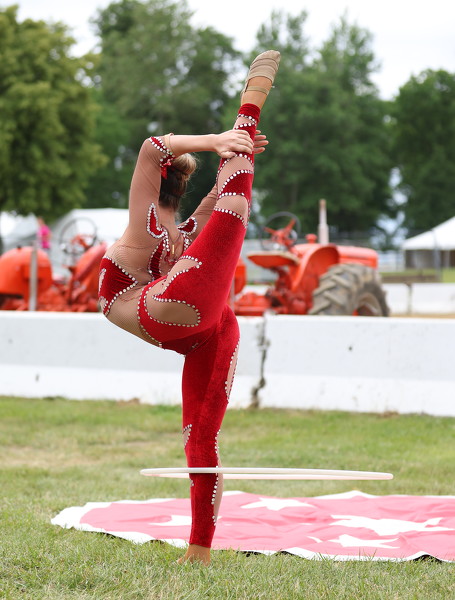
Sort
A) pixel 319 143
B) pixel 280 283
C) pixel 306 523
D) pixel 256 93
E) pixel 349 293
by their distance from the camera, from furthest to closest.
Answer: pixel 319 143 < pixel 280 283 < pixel 349 293 < pixel 306 523 < pixel 256 93

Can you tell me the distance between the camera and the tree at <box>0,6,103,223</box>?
43156 mm

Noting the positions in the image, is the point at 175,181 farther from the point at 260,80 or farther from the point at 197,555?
the point at 197,555

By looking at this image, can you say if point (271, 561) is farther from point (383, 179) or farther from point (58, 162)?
point (383, 179)

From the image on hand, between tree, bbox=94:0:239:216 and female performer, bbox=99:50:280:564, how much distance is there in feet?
189

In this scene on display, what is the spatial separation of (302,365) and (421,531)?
3949 millimetres

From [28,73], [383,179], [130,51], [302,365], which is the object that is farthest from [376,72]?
[302,365]

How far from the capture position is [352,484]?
6.55 metres

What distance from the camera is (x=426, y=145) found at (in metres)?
69.8

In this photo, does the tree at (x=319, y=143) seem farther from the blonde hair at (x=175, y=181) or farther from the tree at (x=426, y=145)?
the blonde hair at (x=175, y=181)

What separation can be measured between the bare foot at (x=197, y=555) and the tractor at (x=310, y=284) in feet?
23.4

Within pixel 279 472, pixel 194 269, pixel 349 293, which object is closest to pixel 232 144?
pixel 194 269

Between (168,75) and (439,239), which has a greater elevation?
(168,75)

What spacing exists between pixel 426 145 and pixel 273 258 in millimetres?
60877

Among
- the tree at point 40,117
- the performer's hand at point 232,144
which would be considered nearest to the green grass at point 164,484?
the performer's hand at point 232,144
